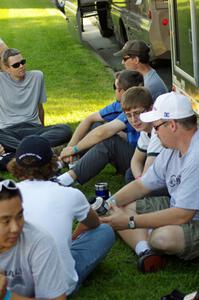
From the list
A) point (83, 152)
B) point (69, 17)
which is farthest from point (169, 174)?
point (69, 17)

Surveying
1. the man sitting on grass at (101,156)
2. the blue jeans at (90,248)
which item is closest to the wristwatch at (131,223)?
the blue jeans at (90,248)

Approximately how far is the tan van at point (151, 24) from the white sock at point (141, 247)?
6.30 m

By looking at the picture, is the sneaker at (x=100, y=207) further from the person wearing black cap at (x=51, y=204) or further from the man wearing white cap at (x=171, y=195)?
the person wearing black cap at (x=51, y=204)

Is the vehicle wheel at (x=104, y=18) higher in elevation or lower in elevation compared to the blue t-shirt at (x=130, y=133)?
lower

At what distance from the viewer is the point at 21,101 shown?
7594 millimetres

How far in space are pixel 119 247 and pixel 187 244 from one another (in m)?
0.79

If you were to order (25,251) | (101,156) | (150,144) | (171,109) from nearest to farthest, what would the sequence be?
(25,251) → (171,109) → (150,144) → (101,156)

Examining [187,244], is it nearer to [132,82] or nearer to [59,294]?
[59,294]

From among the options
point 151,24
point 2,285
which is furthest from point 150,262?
point 151,24

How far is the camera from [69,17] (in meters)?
14.1

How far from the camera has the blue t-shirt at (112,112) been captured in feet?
21.1

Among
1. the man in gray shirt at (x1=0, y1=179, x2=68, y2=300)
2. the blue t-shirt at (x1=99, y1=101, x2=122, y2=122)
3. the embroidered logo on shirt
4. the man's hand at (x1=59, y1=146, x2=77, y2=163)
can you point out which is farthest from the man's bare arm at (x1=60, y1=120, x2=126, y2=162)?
the man in gray shirt at (x1=0, y1=179, x2=68, y2=300)

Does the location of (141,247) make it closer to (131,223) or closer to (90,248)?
(131,223)

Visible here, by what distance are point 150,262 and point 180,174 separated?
2.15 ft
